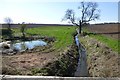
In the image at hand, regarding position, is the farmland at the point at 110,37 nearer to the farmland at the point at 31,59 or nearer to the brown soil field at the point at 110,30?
the brown soil field at the point at 110,30

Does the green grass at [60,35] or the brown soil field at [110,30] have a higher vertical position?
the brown soil field at [110,30]

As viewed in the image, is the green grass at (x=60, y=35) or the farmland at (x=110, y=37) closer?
the farmland at (x=110, y=37)

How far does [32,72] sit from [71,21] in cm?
5156

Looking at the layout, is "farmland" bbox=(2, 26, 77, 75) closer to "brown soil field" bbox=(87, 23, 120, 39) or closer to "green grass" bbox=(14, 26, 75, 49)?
"green grass" bbox=(14, 26, 75, 49)

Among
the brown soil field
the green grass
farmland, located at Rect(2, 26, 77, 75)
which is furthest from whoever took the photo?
the brown soil field

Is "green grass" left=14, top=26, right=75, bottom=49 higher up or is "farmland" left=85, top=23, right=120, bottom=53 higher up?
"farmland" left=85, top=23, right=120, bottom=53

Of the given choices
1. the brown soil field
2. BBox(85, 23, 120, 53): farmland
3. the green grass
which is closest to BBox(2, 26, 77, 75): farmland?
the green grass

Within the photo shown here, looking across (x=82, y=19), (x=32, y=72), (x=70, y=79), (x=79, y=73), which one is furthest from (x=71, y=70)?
(x=82, y=19)

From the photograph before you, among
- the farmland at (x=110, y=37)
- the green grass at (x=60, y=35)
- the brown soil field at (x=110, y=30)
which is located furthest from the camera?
the brown soil field at (x=110, y=30)

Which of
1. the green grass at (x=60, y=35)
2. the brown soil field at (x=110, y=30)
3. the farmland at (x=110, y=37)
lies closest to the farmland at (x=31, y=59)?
the green grass at (x=60, y=35)

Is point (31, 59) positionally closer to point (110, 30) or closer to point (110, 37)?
point (110, 37)

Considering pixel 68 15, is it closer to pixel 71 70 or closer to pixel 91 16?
pixel 91 16

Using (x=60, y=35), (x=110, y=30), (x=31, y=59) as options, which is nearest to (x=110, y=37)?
(x=60, y=35)

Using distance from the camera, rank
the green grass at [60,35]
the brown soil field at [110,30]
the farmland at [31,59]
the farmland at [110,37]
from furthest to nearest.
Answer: the brown soil field at [110,30], the green grass at [60,35], the farmland at [110,37], the farmland at [31,59]
